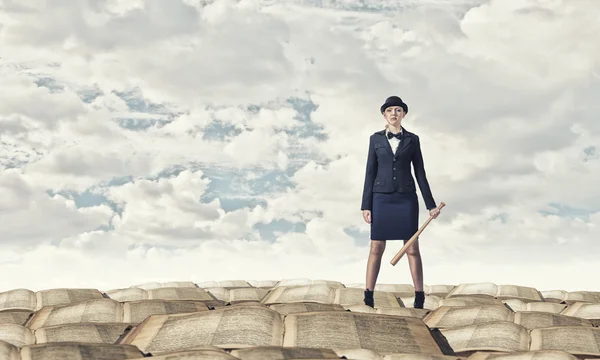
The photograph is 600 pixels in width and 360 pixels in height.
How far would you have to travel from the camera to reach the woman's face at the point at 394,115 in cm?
1455

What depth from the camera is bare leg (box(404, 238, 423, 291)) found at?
47.6 ft

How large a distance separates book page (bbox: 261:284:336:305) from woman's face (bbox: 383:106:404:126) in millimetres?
3610

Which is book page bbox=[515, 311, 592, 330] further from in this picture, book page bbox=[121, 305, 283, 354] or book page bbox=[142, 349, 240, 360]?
book page bbox=[142, 349, 240, 360]

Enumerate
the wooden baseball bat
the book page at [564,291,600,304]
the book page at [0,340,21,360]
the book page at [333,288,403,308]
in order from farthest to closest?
1. the book page at [564,291,600,304]
2. the book page at [333,288,403,308]
3. the wooden baseball bat
4. the book page at [0,340,21,360]

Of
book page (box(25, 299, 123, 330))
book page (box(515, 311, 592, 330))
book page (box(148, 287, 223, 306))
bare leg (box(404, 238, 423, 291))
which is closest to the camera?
book page (box(515, 311, 592, 330))

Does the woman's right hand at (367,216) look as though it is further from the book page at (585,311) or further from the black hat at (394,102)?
the book page at (585,311)

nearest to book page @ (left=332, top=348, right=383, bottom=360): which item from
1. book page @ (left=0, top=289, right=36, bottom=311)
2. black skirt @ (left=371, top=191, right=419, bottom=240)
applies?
black skirt @ (left=371, top=191, right=419, bottom=240)

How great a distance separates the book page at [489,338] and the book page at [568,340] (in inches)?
6.6

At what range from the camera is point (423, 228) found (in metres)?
14.3

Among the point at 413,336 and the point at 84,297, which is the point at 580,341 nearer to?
the point at 413,336

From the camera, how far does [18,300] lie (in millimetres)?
17234

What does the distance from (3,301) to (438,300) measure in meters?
8.34

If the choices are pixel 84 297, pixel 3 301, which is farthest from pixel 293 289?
pixel 3 301

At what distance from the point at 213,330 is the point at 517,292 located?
1237 centimetres
